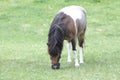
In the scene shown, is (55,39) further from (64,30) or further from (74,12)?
(74,12)

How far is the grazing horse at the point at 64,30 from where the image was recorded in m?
11.5

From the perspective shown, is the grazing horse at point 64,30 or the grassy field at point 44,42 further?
the grazing horse at point 64,30

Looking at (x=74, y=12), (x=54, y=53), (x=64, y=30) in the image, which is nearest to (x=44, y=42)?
(x=74, y=12)

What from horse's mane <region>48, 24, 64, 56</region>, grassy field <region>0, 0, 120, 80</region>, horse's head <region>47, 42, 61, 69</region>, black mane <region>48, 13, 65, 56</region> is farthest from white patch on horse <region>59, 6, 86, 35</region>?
grassy field <region>0, 0, 120, 80</region>

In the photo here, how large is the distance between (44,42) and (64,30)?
19.3 feet

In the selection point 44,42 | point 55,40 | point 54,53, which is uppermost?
point 55,40

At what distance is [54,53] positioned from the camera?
1155cm

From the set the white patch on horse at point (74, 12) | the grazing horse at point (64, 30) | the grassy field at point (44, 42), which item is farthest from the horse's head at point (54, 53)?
the white patch on horse at point (74, 12)

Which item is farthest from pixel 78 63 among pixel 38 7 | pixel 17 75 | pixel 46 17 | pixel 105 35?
pixel 38 7

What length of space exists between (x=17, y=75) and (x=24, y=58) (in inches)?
111

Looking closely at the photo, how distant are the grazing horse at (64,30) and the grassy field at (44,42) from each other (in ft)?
1.48

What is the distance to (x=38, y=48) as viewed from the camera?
52.7 ft

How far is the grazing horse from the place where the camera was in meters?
11.5

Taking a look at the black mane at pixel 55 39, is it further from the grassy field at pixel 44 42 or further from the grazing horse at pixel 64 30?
the grassy field at pixel 44 42
